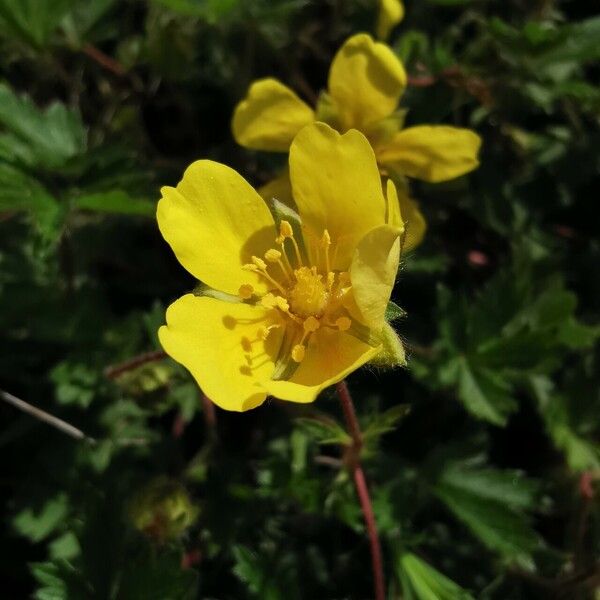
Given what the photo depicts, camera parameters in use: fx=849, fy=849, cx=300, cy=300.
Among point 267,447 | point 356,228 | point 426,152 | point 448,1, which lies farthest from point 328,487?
point 448,1

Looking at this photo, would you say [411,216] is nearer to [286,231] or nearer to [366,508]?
[286,231]

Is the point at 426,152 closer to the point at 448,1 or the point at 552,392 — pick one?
the point at 448,1

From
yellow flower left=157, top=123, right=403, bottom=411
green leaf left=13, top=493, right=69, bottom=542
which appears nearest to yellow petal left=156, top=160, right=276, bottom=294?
yellow flower left=157, top=123, right=403, bottom=411

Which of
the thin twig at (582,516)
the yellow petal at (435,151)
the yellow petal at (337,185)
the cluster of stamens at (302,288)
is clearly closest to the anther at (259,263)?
the cluster of stamens at (302,288)

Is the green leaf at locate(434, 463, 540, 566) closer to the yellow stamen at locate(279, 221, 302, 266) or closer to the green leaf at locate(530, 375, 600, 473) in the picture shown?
the green leaf at locate(530, 375, 600, 473)

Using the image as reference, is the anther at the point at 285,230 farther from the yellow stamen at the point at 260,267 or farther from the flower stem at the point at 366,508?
the flower stem at the point at 366,508
